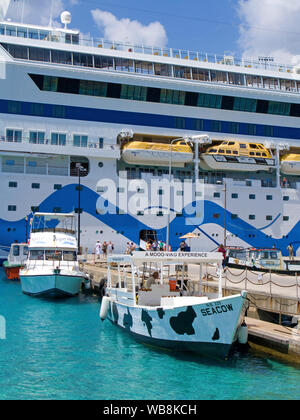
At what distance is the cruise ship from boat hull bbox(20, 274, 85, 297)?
349 inches

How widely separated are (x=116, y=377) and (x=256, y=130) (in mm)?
28698

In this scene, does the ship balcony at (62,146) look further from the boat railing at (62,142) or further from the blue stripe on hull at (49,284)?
the blue stripe on hull at (49,284)

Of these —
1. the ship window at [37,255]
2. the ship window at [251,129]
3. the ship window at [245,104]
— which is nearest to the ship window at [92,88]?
the ship window at [245,104]

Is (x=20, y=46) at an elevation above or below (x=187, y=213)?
above

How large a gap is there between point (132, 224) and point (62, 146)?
22.0ft

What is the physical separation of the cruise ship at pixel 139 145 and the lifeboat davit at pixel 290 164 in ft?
0.28

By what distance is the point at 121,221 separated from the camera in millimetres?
30250

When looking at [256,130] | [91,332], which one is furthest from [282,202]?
[91,332]

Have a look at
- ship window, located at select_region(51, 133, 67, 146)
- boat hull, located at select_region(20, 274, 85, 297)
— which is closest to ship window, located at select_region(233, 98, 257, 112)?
ship window, located at select_region(51, 133, 67, 146)

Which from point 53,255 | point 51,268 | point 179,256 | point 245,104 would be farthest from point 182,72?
point 179,256

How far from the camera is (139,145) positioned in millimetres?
30703

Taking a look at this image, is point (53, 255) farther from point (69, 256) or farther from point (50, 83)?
point (50, 83)

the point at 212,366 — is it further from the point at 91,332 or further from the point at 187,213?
the point at 187,213

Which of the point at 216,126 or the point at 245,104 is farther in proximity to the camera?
the point at 245,104
